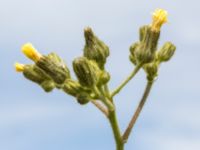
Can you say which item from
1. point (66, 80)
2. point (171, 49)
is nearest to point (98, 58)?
point (66, 80)

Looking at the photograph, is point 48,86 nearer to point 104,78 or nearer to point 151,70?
point 104,78

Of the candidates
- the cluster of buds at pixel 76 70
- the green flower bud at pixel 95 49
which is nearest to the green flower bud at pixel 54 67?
the cluster of buds at pixel 76 70

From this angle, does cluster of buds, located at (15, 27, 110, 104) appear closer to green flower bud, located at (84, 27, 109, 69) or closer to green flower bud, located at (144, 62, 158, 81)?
green flower bud, located at (84, 27, 109, 69)

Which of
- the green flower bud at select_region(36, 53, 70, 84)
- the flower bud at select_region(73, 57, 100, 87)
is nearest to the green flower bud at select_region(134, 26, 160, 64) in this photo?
the flower bud at select_region(73, 57, 100, 87)

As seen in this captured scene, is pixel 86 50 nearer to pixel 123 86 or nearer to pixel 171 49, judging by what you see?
pixel 123 86

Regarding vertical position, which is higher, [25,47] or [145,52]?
[25,47]

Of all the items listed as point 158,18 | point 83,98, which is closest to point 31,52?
point 83,98

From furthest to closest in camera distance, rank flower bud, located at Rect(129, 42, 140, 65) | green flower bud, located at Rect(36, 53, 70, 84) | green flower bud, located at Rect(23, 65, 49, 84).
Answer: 1. flower bud, located at Rect(129, 42, 140, 65)
2. green flower bud, located at Rect(23, 65, 49, 84)
3. green flower bud, located at Rect(36, 53, 70, 84)

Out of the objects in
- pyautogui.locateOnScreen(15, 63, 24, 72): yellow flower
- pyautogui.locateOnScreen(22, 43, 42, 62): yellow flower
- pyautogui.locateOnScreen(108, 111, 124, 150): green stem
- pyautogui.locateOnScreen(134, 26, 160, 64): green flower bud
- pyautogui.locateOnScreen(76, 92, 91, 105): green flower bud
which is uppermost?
Result: pyautogui.locateOnScreen(22, 43, 42, 62): yellow flower
